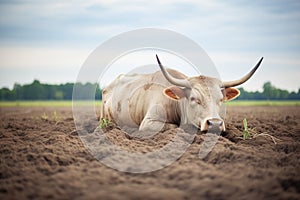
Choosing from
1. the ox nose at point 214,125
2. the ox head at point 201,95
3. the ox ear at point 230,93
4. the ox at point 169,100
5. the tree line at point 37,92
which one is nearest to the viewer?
the ox nose at point 214,125

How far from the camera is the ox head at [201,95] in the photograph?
5383 millimetres

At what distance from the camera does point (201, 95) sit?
5598 mm

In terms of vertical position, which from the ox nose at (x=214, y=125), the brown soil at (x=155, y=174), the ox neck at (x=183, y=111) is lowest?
the brown soil at (x=155, y=174)

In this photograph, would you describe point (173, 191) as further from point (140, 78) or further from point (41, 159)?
point (140, 78)

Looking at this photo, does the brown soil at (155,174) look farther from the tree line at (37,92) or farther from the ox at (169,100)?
the tree line at (37,92)

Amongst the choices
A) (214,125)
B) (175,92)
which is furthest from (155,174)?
(175,92)

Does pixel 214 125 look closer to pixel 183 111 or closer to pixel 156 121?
pixel 183 111

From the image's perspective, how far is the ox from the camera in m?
5.56

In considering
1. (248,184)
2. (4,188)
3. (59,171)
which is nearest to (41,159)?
(59,171)

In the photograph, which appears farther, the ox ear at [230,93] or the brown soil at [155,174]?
the ox ear at [230,93]

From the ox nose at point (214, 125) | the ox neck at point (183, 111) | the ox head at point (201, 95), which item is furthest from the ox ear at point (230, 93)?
the ox nose at point (214, 125)

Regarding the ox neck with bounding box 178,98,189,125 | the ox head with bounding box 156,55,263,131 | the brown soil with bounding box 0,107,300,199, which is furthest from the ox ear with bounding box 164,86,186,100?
the brown soil with bounding box 0,107,300,199

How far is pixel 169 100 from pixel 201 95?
0.89m

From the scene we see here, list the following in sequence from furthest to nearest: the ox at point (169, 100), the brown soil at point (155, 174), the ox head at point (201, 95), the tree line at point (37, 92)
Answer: the tree line at point (37, 92) < the ox at point (169, 100) < the ox head at point (201, 95) < the brown soil at point (155, 174)
